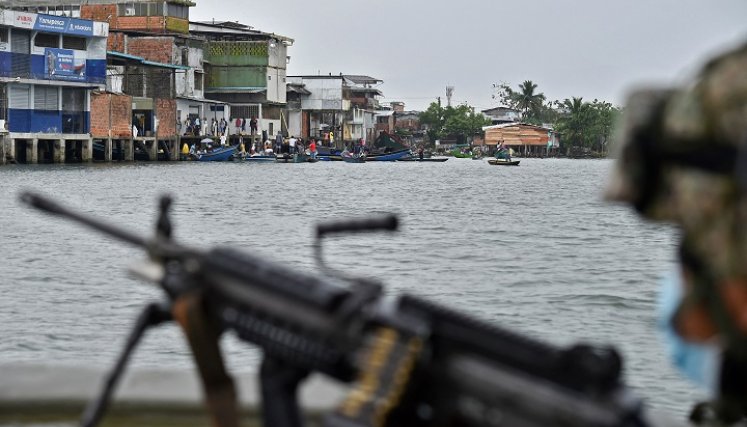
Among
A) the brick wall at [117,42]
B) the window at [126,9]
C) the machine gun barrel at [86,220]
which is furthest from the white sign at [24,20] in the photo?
the machine gun barrel at [86,220]

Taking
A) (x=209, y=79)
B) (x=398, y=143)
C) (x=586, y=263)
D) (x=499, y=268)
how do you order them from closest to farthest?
(x=499, y=268) → (x=586, y=263) → (x=209, y=79) → (x=398, y=143)

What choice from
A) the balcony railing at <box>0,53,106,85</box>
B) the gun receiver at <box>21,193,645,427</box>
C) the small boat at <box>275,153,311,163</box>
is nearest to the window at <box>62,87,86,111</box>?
the balcony railing at <box>0,53,106,85</box>

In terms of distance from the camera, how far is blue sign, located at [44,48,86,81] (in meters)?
57.3

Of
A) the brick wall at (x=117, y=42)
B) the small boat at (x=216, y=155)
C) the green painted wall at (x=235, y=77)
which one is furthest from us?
the green painted wall at (x=235, y=77)

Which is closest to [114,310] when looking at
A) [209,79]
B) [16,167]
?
[16,167]

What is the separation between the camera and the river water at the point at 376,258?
45.5ft

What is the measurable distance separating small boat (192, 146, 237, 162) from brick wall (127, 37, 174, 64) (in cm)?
715

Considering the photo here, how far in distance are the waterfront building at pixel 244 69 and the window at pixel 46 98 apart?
67.8 feet

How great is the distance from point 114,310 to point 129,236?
44.1 feet

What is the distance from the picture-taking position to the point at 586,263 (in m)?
24.5

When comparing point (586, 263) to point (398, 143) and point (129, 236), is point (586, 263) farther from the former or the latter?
point (398, 143)

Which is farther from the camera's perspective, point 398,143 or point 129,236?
point 398,143

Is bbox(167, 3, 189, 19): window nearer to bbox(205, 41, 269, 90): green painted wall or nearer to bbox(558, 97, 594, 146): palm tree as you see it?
bbox(205, 41, 269, 90): green painted wall

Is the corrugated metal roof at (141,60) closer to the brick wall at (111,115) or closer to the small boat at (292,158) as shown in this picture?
the brick wall at (111,115)
